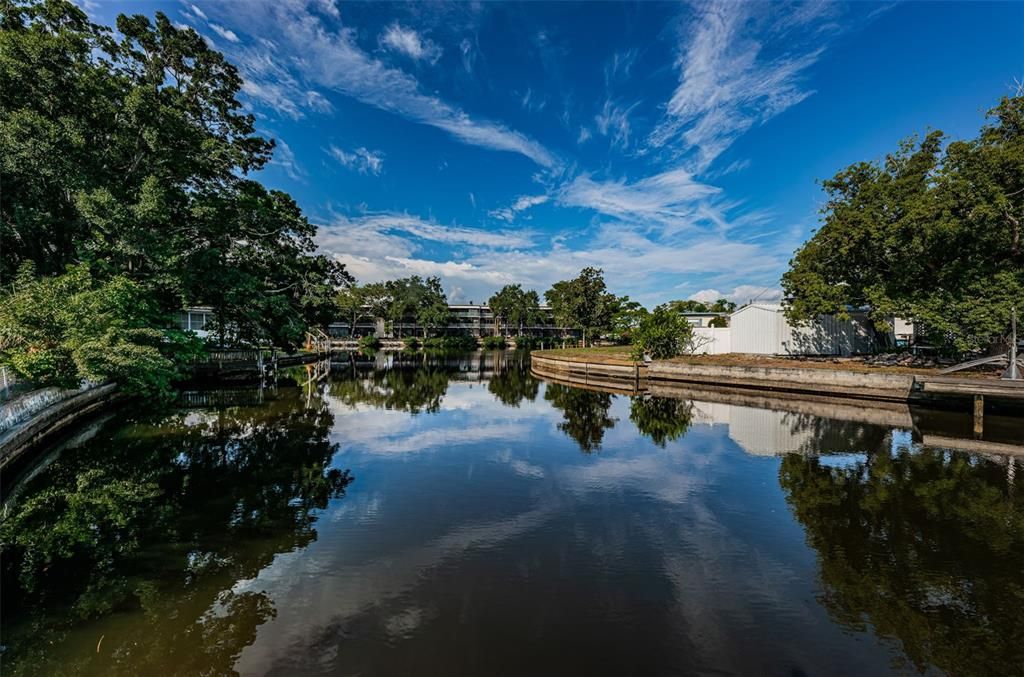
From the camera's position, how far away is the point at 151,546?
620cm

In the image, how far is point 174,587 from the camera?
522cm

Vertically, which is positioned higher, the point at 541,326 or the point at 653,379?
the point at 541,326

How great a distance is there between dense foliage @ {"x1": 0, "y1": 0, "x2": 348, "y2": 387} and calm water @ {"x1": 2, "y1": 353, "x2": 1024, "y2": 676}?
650cm

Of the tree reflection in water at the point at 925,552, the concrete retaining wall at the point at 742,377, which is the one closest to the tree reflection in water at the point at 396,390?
the concrete retaining wall at the point at 742,377

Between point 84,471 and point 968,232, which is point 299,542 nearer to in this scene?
point 84,471

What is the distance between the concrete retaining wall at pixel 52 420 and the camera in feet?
29.4

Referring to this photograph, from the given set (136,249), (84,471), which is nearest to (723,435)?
(84,471)

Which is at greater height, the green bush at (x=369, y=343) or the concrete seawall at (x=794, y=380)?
the green bush at (x=369, y=343)

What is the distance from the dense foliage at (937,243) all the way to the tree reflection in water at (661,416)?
10511mm

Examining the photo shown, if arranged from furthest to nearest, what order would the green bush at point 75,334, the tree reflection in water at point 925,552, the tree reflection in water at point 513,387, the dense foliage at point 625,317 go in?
the dense foliage at point 625,317 → the tree reflection in water at point 513,387 → the green bush at point 75,334 → the tree reflection in water at point 925,552

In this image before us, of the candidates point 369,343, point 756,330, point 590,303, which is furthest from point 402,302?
point 756,330

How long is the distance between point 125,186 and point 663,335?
96.8ft

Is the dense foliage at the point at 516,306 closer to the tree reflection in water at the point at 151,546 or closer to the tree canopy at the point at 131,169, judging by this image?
the tree canopy at the point at 131,169

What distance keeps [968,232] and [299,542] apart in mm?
26405
